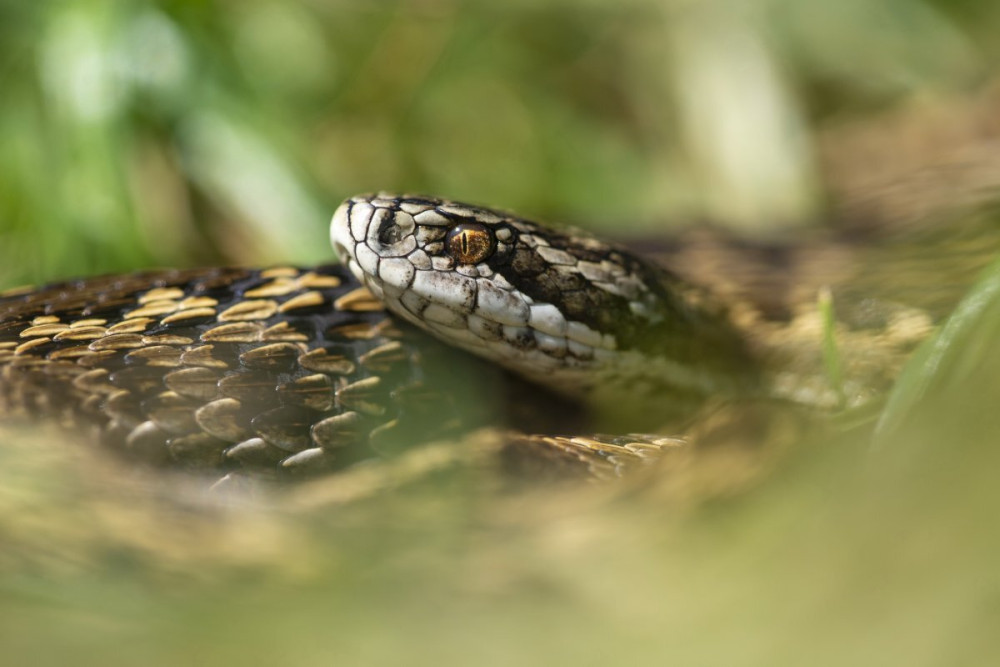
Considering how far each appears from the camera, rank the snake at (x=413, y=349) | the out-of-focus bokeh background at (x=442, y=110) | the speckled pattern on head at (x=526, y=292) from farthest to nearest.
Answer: the out-of-focus bokeh background at (x=442, y=110)
the speckled pattern on head at (x=526, y=292)
the snake at (x=413, y=349)

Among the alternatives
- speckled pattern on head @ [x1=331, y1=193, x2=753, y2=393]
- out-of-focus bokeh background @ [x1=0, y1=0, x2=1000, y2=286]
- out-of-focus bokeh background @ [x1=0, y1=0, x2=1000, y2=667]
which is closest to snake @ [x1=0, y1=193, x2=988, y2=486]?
speckled pattern on head @ [x1=331, y1=193, x2=753, y2=393]

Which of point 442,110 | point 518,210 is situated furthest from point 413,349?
point 442,110

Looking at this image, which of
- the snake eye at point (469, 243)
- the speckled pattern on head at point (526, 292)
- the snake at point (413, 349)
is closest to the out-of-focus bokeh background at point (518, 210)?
the snake at point (413, 349)

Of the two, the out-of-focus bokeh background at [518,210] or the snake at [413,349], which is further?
the snake at [413,349]

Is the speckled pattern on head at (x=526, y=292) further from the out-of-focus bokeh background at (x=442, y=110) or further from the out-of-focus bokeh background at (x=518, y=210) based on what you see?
the out-of-focus bokeh background at (x=442, y=110)

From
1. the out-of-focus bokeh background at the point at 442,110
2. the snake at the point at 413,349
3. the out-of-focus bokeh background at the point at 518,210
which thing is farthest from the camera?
the out-of-focus bokeh background at the point at 442,110

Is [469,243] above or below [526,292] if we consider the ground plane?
above

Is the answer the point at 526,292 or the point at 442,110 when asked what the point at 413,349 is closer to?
the point at 526,292

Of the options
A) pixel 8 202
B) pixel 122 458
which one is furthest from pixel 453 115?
pixel 122 458

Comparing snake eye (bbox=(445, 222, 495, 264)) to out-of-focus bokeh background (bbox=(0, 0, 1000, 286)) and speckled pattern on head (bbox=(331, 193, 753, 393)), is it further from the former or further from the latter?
out-of-focus bokeh background (bbox=(0, 0, 1000, 286))
